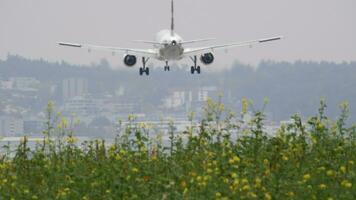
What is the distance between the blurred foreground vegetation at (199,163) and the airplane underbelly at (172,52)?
65526mm

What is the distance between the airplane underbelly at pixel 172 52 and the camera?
89812mm

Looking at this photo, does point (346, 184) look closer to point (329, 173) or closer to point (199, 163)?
point (329, 173)

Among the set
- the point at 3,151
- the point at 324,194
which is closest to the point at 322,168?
the point at 324,194

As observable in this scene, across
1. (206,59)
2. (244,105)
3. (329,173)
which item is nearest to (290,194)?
(329,173)

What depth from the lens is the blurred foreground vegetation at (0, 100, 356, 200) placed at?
57.5ft

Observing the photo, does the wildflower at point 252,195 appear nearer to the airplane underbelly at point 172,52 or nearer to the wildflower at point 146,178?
the wildflower at point 146,178

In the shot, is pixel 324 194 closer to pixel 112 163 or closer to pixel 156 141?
pixel 112 163

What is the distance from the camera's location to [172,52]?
296ft

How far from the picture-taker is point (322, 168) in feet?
58.9

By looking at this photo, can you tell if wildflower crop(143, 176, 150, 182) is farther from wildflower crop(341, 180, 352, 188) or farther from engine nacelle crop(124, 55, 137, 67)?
engine nacelle crop(124, 55, 137, 67)

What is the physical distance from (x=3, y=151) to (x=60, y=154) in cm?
176

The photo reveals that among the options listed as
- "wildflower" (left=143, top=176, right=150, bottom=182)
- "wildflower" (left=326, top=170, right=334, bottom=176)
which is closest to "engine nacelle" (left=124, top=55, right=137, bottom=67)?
"wildflower" (left=143, top=176, right=150, bottom=182)

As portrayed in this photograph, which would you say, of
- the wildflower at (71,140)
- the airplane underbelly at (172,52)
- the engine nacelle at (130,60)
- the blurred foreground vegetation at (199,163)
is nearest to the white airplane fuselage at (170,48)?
the airplane underbelly at (172,52)

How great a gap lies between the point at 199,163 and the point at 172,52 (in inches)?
2755
